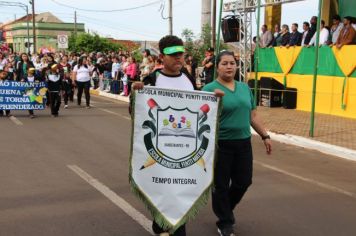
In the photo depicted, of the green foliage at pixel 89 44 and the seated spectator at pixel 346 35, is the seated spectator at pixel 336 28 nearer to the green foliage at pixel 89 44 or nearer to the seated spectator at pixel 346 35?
the seated spectator at pixel 346 35

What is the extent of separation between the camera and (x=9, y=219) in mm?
5328

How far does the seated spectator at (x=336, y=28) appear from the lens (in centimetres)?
1543

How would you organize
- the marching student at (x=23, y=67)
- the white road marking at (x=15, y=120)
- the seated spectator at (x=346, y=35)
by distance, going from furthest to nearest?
the marching student at (x=23, y=67) < the seated spectator at (x=346, y=35) < the white road marking at (x=15, y=120)

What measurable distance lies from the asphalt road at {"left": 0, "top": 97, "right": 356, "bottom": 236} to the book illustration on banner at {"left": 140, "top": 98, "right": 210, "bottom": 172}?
3.51 ft

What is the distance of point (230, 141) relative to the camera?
15.1 ft

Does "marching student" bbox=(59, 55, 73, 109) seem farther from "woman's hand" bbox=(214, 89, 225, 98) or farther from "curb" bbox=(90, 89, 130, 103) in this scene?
"woman's hand" bbox=(214, 89, 225, 98)

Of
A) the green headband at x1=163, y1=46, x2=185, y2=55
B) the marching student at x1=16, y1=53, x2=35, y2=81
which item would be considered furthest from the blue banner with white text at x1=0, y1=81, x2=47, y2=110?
the green headband at x1=163, y1=46, x2=185, y2=55

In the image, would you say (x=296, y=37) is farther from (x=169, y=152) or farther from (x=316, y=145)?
(x=169, y=152)

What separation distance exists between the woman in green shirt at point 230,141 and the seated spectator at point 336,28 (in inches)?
461

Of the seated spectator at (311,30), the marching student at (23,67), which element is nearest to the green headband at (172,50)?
the seated spectator at (311,30)

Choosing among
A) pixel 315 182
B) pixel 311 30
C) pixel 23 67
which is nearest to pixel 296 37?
pixel 311 30

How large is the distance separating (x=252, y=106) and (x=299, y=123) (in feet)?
30.4

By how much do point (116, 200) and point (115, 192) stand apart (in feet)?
1.23

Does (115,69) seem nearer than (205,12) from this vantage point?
Yes
